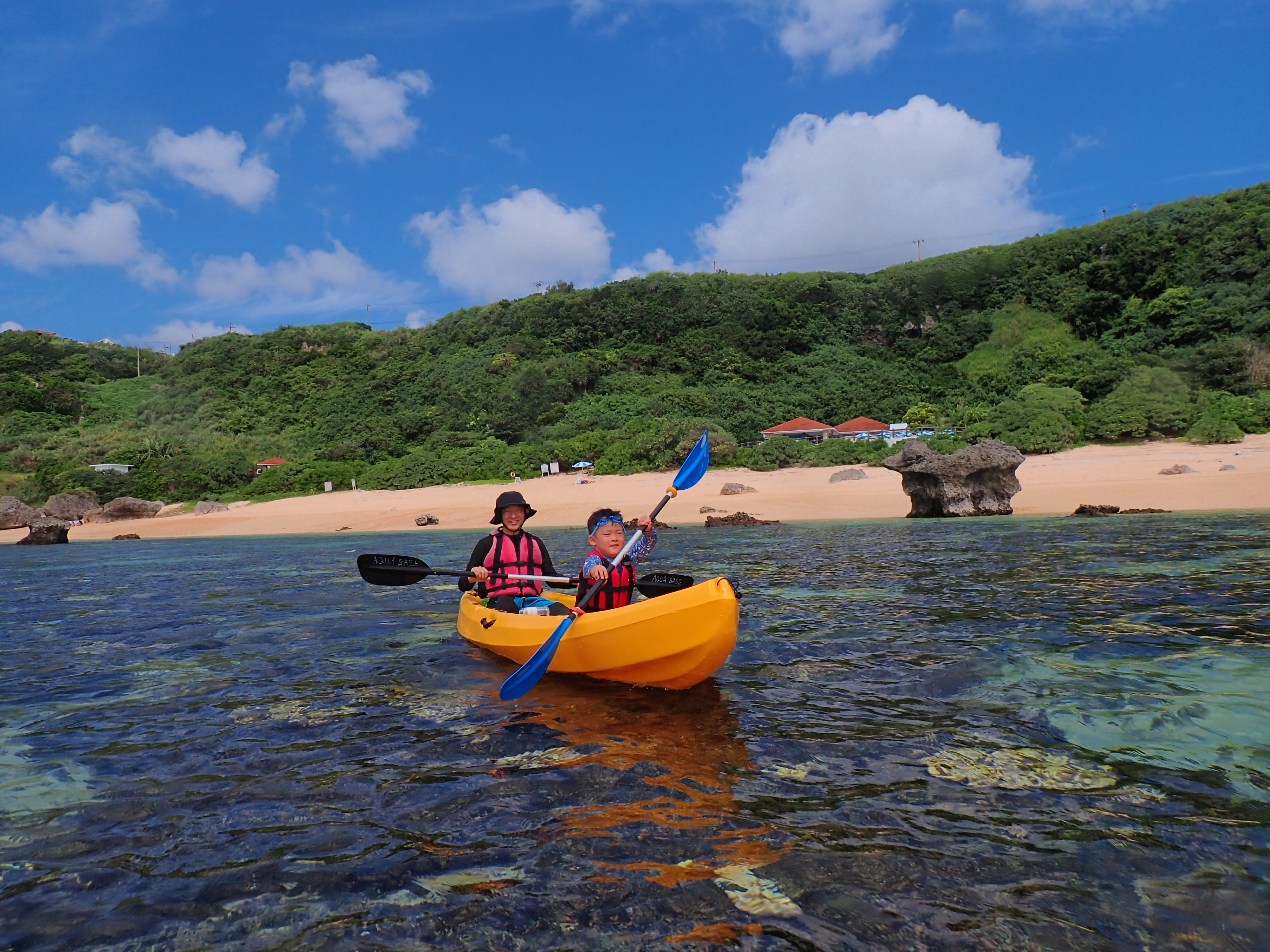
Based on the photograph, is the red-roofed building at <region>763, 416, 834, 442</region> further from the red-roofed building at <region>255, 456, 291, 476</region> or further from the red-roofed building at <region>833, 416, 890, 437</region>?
the red-roofed building at <region>255, 456, 291, 476</region>

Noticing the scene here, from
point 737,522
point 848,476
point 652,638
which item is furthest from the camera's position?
point 848,476

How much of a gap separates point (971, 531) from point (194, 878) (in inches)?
537

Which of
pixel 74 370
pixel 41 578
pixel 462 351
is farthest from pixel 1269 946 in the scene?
pixel 74 370

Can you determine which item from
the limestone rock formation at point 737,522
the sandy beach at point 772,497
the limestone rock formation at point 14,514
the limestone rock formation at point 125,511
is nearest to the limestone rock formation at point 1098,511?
the sandy beach at point 772,497

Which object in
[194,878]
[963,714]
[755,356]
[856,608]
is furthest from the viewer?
[755,356]

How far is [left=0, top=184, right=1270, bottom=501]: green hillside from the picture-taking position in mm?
29766

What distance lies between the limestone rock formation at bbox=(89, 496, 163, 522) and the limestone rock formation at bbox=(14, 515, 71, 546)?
6.81m

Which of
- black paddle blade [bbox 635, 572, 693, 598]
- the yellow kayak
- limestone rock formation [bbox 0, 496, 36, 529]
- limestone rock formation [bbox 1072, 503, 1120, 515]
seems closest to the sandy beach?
limestone rock formation [bbox 1072, 503, 1120, 515]

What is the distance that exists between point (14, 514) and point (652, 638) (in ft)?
114

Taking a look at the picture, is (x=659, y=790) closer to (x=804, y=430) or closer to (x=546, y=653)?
(x=546, y=653)

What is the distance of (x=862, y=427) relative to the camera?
38.0 m

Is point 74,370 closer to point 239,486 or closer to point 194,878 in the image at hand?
point 239,486

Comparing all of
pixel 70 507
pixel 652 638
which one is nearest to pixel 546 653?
pixel 652 638

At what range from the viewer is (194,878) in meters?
2.68
